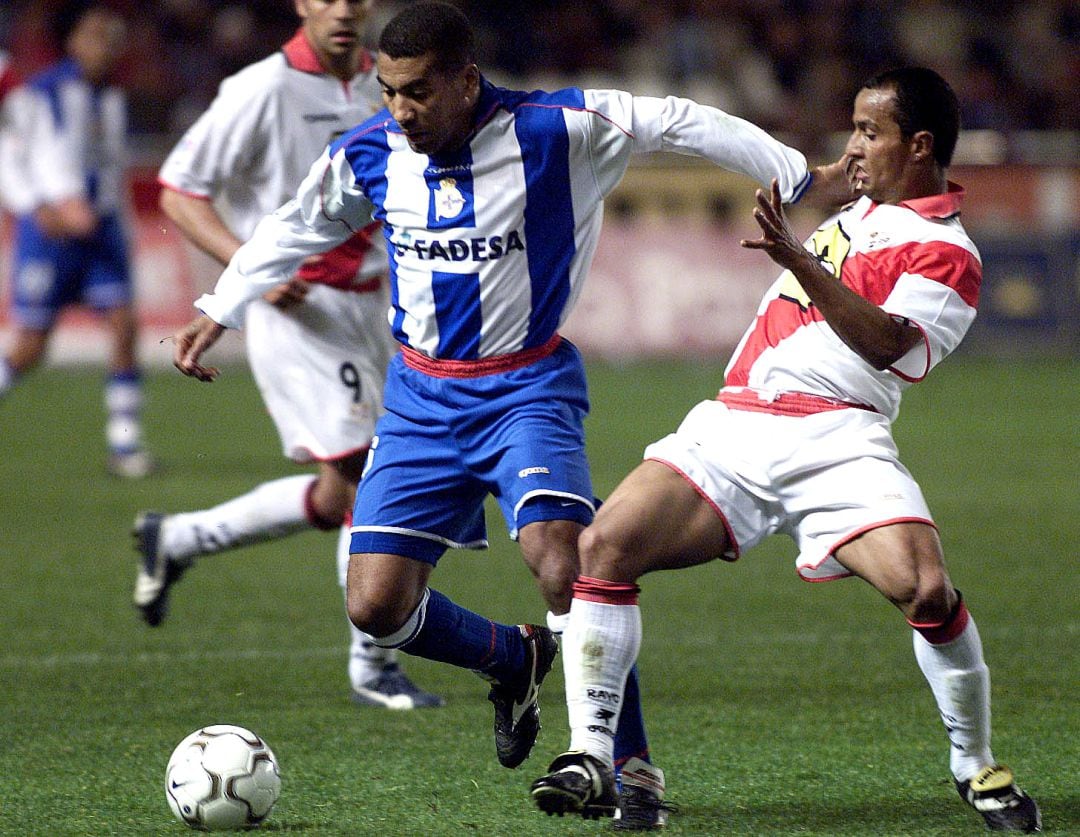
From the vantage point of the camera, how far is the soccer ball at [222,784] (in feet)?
12.7

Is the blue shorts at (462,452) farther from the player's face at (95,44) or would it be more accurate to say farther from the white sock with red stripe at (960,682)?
the player's face at (95,44)

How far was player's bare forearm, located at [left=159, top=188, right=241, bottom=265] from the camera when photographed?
18.8ft

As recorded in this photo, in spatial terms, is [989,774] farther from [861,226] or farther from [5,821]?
[5,821]

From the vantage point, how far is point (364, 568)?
4.27m

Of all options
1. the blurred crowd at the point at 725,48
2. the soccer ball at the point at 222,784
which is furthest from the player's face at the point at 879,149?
the blurred crowd at the point at 725,48

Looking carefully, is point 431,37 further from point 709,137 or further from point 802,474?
point 802,474

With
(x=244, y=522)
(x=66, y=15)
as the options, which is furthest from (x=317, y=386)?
(x=66, y=15)

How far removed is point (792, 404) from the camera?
4059mm

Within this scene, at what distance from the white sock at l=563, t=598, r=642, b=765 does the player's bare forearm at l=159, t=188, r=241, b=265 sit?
2333mm

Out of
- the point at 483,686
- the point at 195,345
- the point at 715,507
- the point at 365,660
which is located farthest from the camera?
the point at 483,686

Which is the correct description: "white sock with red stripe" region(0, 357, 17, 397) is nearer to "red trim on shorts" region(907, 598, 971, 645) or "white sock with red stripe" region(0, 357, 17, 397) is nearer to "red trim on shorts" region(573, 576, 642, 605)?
"red trim on shorts" region(573, 576, 642, 605)

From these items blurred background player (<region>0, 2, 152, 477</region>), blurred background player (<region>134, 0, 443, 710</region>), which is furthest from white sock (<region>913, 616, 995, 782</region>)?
blurred background player (<region>0, 2, 152, 477</region>)

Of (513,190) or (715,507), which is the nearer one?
(715,507)

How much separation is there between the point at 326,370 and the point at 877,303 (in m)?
2.24
